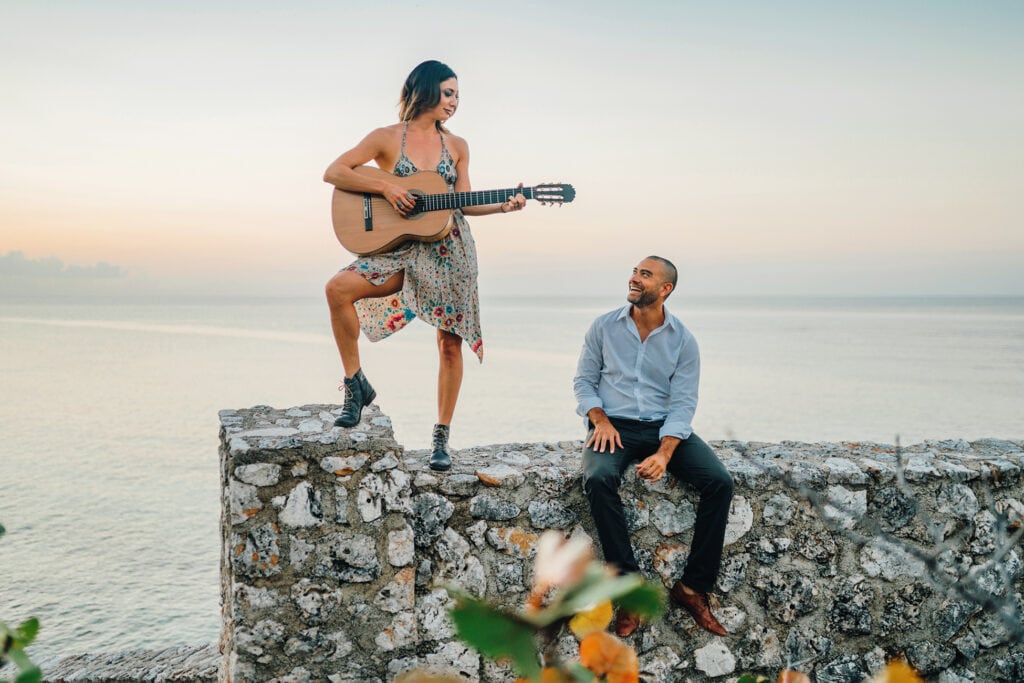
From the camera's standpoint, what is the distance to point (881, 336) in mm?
52656

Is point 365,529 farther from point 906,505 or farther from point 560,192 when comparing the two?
point 906,505

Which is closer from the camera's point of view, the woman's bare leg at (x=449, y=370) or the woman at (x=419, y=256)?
the woman at (x=419, y=256)

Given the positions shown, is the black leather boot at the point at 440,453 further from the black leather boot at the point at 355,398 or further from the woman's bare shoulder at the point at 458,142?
the woman's bare shoulder at the point at 458,142

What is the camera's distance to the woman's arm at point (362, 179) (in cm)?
368

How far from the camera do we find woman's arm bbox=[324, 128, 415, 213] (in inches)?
145

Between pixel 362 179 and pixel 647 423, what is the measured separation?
5.82ft

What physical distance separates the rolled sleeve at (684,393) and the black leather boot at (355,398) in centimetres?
140

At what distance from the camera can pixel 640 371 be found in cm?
396

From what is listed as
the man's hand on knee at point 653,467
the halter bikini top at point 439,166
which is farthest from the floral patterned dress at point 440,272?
the man's hand on knee at point 653,467

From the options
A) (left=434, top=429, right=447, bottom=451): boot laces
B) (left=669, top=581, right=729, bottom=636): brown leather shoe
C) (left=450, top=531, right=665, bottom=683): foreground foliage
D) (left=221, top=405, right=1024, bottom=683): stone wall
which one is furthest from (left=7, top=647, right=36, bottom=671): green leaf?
(left=669, top=581, right=729, bottom=636): brown leather shoe

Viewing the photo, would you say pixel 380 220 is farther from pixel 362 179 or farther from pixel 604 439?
pixel 604 439

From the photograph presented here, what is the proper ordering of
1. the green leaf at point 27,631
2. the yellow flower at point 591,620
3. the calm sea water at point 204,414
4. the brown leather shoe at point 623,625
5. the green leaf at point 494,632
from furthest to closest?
the calm sea water at point 204,414 → the brown leather shoe at point 623,625 → the green leaf at point 27,631 → the yellow flower at point 591,620 → the green leaf at point 494,632

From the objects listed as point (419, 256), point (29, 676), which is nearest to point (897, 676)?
point (29, 676)

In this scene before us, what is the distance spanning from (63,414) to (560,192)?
25.1m
